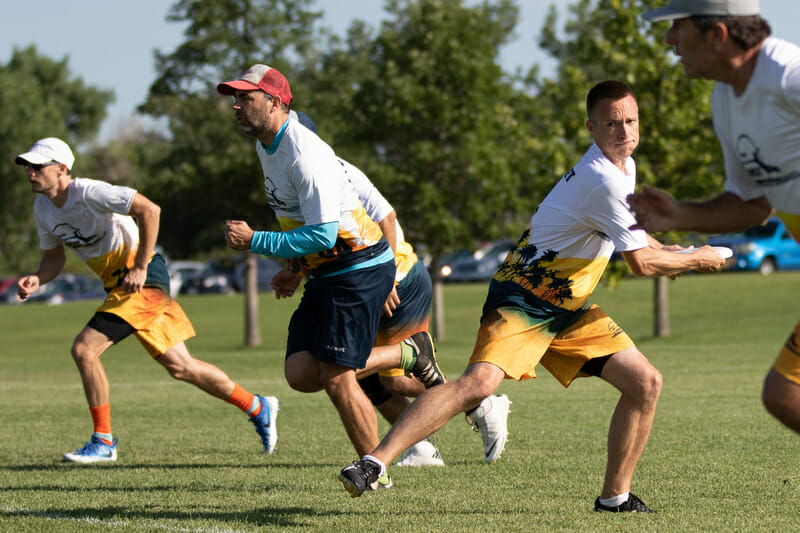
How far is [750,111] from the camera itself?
12.2 ft

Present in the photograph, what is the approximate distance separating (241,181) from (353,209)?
17707 millimetres

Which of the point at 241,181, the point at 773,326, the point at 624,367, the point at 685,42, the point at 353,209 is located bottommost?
the point at 773,326

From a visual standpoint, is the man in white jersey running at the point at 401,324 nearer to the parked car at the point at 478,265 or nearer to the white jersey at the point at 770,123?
the white jersey at the point at 770,123

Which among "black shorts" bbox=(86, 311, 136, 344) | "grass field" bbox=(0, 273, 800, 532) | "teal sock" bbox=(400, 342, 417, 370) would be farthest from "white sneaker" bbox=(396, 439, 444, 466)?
"black shorts" bbox=(86, 311, 136, 344)

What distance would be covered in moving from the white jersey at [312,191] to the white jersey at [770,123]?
7.08ft

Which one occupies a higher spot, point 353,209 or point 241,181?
point 353,209

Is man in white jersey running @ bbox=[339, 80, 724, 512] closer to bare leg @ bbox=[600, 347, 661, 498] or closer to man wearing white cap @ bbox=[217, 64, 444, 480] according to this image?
bare leg @ bbox=[600, 347, 661, 498]

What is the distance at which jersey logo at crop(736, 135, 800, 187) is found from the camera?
3.74 m

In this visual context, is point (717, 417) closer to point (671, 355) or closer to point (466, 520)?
point (466, 520)

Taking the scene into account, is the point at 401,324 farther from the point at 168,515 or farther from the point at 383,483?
the point at 168,515

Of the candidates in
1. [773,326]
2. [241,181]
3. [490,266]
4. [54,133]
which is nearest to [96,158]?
[54,133]

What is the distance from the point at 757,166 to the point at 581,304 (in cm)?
153

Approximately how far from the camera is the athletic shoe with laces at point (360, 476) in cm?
465

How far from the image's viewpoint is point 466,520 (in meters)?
5.02
